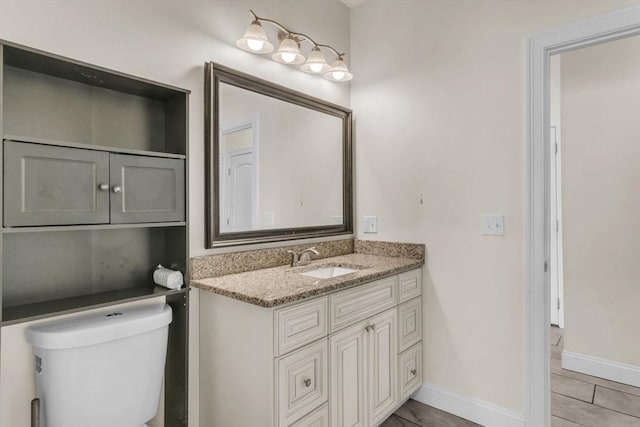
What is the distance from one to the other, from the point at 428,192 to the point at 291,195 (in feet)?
2.81

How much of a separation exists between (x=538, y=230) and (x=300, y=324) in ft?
4.40

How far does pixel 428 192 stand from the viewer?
2.31m

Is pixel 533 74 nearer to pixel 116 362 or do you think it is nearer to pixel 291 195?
pixel 291 195

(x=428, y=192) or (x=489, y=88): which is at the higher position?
(x=489, y=88)

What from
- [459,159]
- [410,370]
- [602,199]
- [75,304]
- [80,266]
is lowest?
[410,370]

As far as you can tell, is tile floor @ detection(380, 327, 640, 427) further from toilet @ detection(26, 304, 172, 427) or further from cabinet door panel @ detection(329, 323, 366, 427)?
toilet @ detection(26, 304, 172, 427)

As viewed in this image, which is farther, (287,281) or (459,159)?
(459,159)

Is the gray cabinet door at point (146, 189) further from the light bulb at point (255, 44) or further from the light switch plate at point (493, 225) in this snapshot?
the light switch plate at point (493, 225)

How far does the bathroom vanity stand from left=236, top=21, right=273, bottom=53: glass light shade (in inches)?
46.0

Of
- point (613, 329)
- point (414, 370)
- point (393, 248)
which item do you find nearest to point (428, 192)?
point (393, 248)

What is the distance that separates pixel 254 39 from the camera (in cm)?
185

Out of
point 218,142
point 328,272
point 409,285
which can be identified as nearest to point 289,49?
point 218,142

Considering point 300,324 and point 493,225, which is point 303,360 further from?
point 493,225

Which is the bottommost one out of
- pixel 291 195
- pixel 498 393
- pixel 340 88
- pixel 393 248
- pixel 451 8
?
pixel 498 393
